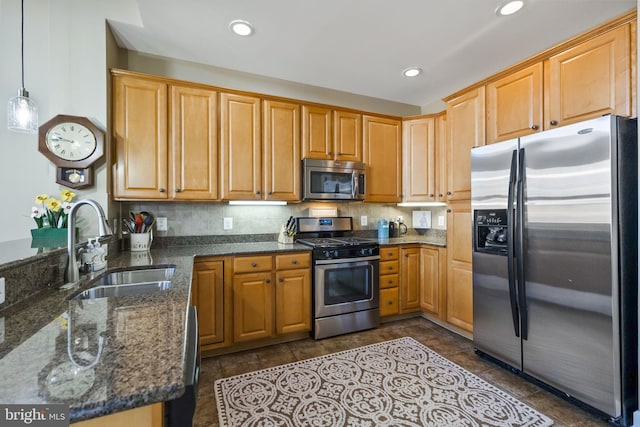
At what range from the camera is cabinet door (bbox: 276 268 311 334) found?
2.60 metres

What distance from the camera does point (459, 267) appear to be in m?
2.74

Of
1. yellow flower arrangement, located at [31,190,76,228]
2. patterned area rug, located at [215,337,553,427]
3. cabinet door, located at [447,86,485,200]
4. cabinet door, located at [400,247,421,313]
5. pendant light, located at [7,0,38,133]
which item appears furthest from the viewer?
cabinet door, located at [400,247,421,313]

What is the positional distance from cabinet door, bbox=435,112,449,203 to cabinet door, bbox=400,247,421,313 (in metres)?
0.70

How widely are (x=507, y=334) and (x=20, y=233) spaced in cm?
370

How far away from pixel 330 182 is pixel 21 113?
7.67 feet

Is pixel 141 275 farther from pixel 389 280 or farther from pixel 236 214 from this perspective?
pixel 389 280

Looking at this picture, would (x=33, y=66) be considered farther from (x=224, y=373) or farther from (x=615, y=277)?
(x=615, y=277)

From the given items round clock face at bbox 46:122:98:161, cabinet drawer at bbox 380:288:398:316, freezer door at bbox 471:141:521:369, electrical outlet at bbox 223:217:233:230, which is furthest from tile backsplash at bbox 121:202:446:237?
freezer door at bbox 471:141:521:369

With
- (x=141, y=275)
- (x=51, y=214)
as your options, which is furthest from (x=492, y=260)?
(x=51, y=214)

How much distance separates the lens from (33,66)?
208 centimetres

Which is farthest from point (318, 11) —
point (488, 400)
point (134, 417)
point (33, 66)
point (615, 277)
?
point (488, 400)

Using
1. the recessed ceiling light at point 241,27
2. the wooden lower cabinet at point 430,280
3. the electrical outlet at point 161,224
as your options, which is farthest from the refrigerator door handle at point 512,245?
the electrical outlet at point 161,224

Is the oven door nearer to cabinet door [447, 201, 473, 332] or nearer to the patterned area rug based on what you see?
the patterned area rug

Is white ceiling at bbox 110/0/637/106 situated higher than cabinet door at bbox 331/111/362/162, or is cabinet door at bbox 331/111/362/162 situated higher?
white ceiling at bbox 110/0/637/106
